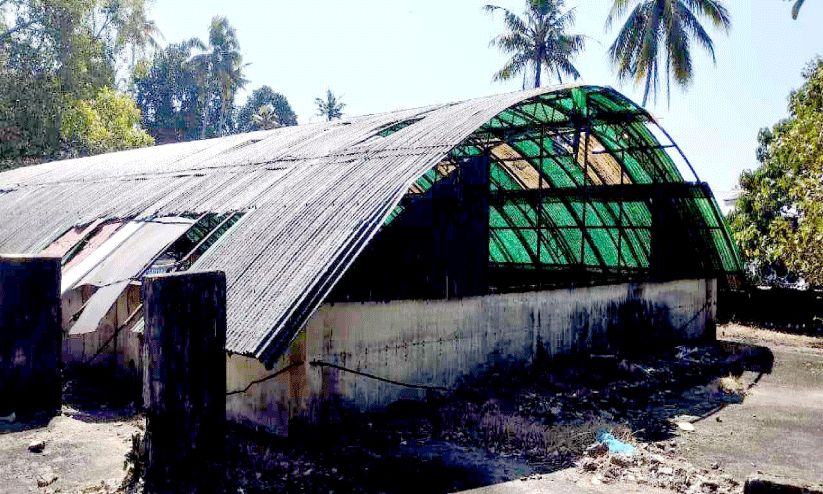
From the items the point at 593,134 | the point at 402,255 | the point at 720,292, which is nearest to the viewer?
the point at 402,255

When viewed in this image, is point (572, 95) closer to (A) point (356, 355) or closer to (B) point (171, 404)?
(A) point (356, 355)

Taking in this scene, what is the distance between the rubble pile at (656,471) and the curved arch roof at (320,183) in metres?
4.10

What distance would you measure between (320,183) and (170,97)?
171 feet

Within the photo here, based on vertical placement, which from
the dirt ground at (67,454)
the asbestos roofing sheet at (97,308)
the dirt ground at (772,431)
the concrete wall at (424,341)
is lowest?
the dirt ground at (772,431)

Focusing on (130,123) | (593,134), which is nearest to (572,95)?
(593,134)

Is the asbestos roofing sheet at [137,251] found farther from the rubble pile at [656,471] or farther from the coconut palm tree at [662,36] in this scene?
the coconut palm tree at [662,36]

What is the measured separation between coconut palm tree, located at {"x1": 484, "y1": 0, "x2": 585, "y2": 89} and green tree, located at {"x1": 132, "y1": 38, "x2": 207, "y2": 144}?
3349 cm

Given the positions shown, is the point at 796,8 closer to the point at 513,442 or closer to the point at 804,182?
the point at 804,182

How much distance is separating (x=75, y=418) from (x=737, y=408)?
36.4ft

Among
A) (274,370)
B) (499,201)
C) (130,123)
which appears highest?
(130,123)

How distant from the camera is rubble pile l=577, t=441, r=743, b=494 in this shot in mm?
7719

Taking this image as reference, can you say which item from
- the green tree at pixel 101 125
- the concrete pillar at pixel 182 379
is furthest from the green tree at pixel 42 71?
the concrete pillar at pixel 182 379

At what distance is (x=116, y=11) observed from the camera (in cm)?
3791

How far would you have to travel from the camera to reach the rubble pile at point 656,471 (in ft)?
25.3
